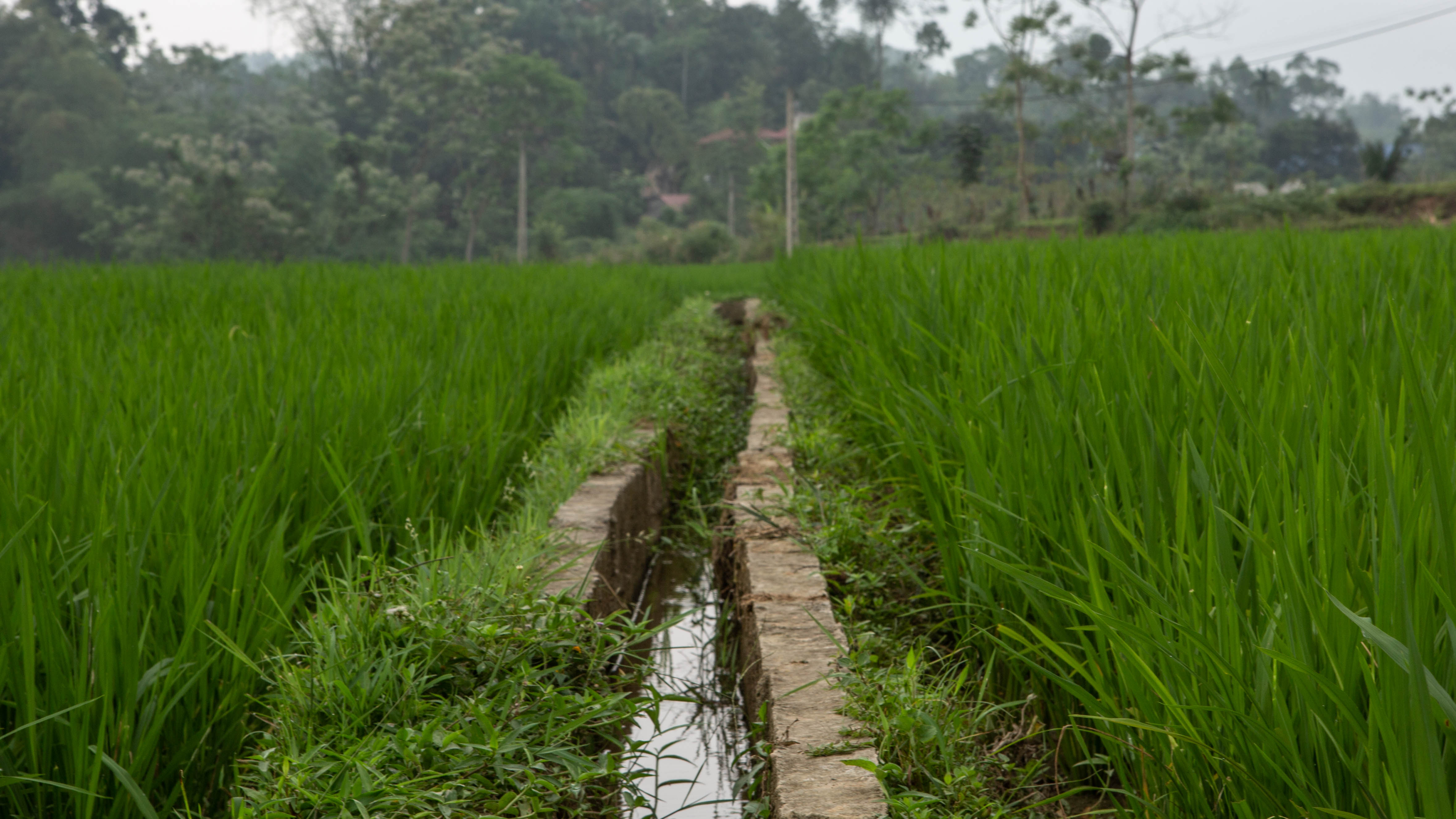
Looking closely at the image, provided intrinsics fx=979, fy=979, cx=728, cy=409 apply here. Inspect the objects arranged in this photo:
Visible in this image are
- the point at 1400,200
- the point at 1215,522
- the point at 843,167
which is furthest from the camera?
the point at 843,167

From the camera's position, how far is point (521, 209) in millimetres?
35781

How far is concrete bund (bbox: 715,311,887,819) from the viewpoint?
1.26 metres

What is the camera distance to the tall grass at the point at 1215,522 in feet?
2.62

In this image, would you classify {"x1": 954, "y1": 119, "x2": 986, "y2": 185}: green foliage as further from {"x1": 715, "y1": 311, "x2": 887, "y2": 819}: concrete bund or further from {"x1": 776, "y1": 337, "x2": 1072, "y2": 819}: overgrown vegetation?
{"x1": 776, "y1": 337, "x2": 1072, "y2": 819}: overgrown vegetation

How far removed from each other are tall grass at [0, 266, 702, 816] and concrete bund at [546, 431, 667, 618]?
0.80 feet

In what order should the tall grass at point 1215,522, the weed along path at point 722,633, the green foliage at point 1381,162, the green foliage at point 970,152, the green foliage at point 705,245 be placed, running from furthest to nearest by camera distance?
the green foliage at point 705,245 < the green foliage at point 970,152 < the green foliage at point 1381,162 < the weed along path at point 722,633 < the tall grass at point 1215,522

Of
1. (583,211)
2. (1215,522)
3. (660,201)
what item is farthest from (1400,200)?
(660,201)

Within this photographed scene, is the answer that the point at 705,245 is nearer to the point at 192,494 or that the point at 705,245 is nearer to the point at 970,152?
the point at 970,152

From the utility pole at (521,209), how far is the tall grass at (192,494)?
3150 cm

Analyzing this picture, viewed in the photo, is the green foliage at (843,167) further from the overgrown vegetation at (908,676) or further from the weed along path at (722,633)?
the overgrown vegetation at (908,676)

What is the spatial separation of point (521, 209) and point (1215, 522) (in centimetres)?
3650

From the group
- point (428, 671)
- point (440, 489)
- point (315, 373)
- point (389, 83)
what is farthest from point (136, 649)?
point (389, 83)

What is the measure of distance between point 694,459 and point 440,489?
1868mm

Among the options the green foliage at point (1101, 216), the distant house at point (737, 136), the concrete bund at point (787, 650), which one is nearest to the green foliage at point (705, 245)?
the distant house at point (737, 136)
